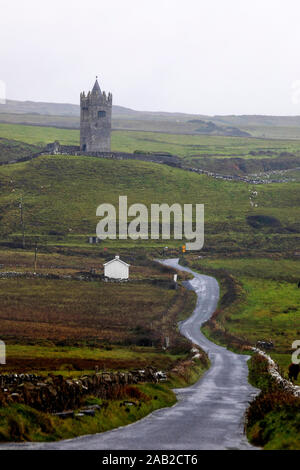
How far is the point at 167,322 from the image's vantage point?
235 ft

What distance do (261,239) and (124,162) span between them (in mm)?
48180

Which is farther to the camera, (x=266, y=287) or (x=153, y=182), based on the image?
(x=153, y=182)

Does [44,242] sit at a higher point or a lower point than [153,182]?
lower

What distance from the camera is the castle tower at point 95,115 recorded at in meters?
169

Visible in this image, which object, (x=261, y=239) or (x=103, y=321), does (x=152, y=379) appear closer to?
(x=103, y=321)

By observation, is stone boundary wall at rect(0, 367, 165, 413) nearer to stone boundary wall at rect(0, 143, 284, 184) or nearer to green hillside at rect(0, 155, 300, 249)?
green hillside at rect(0, 155, 300, 249)

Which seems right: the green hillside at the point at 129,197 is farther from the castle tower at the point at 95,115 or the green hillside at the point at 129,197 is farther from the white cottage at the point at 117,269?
the white cottage at the point at 117,269

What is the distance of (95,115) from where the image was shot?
16912 centimetres

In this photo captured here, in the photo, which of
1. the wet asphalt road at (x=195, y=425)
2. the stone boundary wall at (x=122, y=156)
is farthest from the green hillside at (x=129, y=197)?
the wet asphalt road at (x=195, y=425)

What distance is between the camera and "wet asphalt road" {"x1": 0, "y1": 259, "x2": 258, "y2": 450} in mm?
20594

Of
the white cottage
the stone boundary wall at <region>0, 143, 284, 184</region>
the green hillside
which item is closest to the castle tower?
the stone boundary wall at <region>0, 143, 284, 184</region>
